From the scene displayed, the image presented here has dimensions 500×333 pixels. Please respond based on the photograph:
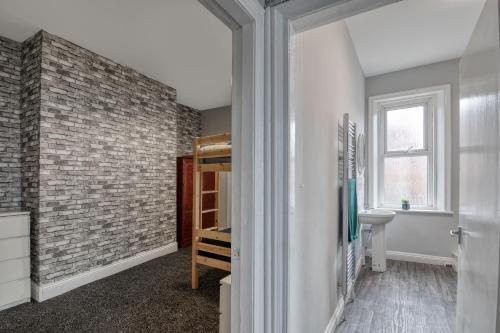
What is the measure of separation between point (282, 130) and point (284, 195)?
0.85 ft

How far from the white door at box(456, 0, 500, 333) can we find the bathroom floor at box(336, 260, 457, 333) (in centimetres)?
87

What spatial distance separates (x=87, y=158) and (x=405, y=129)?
176 inches

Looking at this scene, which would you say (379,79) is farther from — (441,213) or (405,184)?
(441,213)

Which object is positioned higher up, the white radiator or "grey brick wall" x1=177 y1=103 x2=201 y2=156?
"grey brick wall" x1=177 y1=103 x2=201 y2=156

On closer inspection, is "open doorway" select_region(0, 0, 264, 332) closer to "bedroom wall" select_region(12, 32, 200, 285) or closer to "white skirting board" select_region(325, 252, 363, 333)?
"bedroom wall" select_region(12, 32, 200, 285)

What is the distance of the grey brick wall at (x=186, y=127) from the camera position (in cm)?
512

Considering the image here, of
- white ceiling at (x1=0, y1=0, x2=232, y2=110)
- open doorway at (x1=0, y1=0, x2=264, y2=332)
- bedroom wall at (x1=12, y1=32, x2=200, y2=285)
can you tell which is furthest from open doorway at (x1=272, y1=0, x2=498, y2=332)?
bedroom wall at (x1=12, y1=32, x2=200, y2=285)

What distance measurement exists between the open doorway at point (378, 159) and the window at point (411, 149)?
0.01m

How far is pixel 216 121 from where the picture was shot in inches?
217

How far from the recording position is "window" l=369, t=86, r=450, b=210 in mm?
3592

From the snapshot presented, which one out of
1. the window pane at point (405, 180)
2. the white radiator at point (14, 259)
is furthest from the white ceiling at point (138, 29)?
the window pane at point (405, 180)

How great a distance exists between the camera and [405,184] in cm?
387

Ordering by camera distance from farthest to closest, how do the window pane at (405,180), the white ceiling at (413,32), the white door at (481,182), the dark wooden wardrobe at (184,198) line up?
the dark wooden wardrobe at (184,198), the window pane at (405,180), the white ceiling at (413,32), the white door at (481,182)

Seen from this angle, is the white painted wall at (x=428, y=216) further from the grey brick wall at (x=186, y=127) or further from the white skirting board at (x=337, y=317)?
the grey brick wall at (x=186, y=127)
